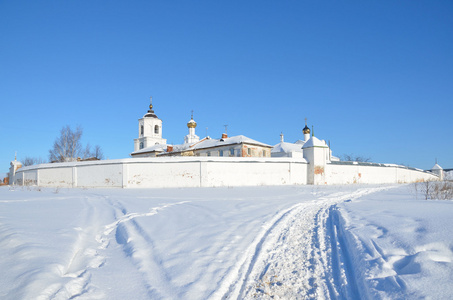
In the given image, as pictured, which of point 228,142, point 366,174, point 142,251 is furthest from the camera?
point 228,142

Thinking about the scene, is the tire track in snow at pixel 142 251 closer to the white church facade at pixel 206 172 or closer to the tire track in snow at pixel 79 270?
the tire track in snow at pixel 79 270

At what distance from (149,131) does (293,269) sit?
45.4 metres

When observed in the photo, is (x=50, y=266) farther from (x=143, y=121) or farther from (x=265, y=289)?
(x=143, y=121)

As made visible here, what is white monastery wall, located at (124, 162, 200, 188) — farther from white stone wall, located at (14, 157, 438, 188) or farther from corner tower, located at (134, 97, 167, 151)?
corner tower, located at (134, 97, 167, 151)

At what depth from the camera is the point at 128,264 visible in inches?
160

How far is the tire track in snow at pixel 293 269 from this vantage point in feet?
10.3

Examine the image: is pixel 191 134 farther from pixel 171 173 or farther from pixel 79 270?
pixel 79 270

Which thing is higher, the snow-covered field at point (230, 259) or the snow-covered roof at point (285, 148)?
the snow-covered roof at point (285, 148)

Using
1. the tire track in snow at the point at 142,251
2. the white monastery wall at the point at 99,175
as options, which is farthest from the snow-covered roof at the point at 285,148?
the tire track in snow at the point at 142,251

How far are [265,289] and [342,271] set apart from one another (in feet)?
3.40

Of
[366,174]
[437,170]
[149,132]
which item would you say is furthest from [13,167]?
[437,170]

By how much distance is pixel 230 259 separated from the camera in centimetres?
Result: 414

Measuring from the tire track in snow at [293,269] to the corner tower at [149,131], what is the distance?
43.0 meters

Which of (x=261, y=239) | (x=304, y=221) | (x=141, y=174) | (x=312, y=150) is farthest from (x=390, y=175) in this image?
(x=261, y=239)
